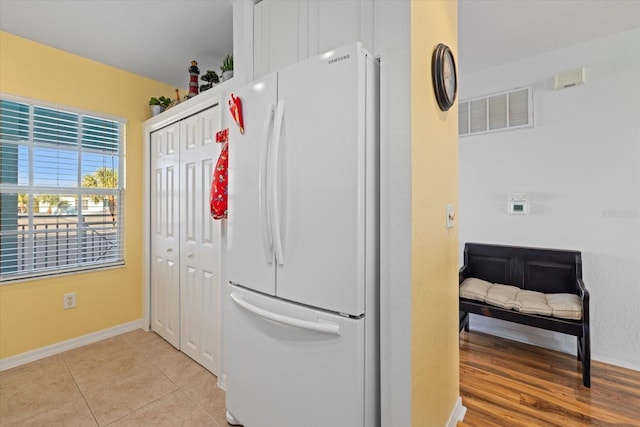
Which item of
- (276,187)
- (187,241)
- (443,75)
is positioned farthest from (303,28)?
(187,241)

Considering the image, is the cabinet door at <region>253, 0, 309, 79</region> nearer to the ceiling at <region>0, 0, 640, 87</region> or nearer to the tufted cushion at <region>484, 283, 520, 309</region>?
the ceiling at <region>0, 0, 640, 87</region>

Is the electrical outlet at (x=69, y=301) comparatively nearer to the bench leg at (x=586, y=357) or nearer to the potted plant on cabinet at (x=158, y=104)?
the potted plant on cabinet at (x=158, y=104)

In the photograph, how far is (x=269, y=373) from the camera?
1465mm

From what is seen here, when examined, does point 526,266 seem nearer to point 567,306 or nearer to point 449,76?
point 567,306

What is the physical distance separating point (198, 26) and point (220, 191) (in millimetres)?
1333

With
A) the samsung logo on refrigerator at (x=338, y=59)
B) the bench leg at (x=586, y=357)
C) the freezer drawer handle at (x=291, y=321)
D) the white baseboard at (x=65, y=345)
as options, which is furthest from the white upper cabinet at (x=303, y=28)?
the white baseboard at (x=65, y=345)

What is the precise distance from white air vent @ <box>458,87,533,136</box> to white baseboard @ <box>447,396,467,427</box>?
96.1 inches

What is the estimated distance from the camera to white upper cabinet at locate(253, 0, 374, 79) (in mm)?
1382

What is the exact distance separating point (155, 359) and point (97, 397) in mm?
511

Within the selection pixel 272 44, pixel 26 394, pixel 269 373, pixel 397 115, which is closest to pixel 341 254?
pixel 397 115

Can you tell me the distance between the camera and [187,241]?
2.53 meters

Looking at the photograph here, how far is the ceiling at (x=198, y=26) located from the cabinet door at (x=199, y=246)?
0.64 m

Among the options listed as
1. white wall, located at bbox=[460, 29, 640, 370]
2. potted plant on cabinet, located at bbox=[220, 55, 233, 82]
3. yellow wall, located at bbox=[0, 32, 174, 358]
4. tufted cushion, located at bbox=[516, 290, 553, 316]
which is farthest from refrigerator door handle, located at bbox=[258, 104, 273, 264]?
white wall, located at bbox=[460, 29, 640, 370]

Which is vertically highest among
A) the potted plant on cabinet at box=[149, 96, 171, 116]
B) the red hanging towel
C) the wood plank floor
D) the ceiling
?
the ceiling
